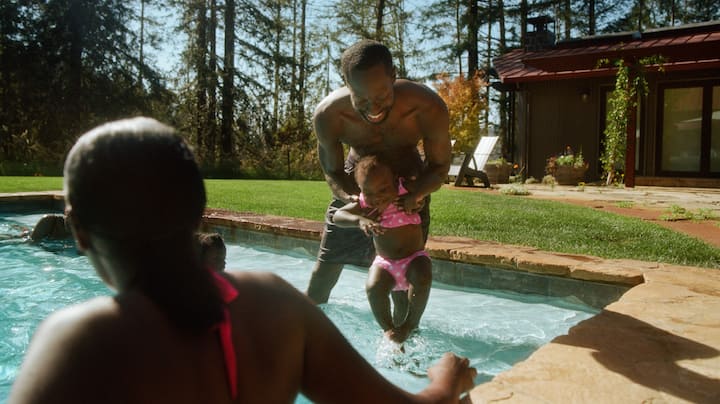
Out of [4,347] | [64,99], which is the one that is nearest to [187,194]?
[4,347]

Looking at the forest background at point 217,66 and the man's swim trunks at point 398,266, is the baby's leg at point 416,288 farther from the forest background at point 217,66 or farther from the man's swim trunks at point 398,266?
the forest background at point 217,66

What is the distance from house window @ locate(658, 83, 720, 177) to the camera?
13000mm

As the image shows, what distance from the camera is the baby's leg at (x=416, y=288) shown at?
2945mm

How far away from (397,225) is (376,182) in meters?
0.30

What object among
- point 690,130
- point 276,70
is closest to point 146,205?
point 690,130

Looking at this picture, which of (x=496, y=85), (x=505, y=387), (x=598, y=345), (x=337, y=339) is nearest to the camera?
(x=337, y=339)

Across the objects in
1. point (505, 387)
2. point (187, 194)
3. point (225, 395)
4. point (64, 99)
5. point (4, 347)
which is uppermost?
point (64, 99)

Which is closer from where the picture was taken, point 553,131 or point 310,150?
point 553,131

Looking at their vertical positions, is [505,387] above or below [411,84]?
below

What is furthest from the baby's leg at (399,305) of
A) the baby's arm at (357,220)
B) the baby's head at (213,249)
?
the baby's head at (213,249)

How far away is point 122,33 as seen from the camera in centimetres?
2264

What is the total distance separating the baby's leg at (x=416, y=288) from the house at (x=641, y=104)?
977 centimetres

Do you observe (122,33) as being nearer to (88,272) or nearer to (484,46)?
(484,46)

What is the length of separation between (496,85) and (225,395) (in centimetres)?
1879
